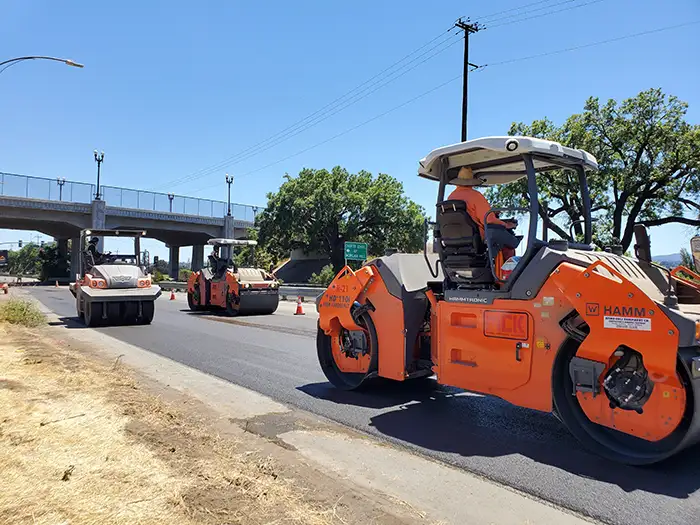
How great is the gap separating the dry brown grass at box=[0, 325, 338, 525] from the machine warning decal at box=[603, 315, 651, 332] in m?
2.34

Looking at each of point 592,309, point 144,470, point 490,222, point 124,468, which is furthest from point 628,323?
point 124,468

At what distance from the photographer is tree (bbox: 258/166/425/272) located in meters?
39.1

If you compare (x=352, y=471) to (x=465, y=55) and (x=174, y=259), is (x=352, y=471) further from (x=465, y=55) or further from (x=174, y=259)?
(x=174, y=259)

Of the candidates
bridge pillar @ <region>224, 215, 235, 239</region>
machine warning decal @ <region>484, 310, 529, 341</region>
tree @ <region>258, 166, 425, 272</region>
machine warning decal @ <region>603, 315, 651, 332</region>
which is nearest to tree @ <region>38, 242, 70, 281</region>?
bridge pillar @ <region>224, 215, 235, 239</region>

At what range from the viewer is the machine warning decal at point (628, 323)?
12.4 feet

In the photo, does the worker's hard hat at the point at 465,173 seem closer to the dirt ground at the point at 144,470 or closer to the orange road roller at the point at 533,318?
the orange road roller at the point at 533,318

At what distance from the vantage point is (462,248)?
17.6ft

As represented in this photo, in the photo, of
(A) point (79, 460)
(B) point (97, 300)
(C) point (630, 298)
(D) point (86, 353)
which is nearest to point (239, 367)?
(D) point (86, 353)

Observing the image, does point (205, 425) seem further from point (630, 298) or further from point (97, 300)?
point (97, 300)

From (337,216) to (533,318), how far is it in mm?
35232

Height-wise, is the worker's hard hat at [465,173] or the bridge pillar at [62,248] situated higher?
the bridge pillar at [62,248]

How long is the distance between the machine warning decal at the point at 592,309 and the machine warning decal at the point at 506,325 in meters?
0.57

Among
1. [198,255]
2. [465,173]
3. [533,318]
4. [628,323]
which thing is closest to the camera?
[628,323]

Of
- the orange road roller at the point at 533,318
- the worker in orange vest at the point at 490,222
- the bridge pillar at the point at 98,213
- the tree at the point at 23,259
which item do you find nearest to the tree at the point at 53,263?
the bridge pillar at the point at 98,213
